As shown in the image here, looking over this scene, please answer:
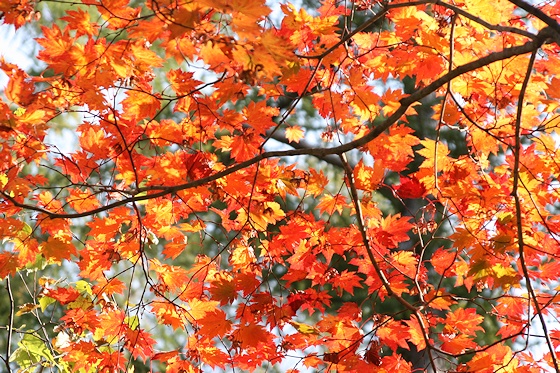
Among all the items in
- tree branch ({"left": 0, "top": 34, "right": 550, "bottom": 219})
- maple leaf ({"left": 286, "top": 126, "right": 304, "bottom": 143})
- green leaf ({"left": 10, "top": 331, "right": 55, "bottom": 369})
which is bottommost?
tree branch ({"left": 0, "top": 34, "right": 550, "bottom": 219})

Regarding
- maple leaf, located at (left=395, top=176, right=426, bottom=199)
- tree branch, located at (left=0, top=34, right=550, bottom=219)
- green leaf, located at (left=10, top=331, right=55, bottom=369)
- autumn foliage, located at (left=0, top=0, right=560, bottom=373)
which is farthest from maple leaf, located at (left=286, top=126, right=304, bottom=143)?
green leaf, located at (left=10, top=331, right=55, bottom=369)

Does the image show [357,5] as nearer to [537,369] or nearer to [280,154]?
[280,154]

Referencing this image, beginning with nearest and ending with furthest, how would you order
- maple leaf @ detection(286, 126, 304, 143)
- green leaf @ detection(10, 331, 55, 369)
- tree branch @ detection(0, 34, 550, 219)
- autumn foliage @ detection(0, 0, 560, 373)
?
tree branch @ detection(0, 34, 550, 219) → autumn foliage @ detection(0, 0, 560, 373) → green leaf @ detection(10, 331, 55, 369) → maple leaf @ detection(286, 126, 304, 143)

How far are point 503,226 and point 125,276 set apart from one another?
3952 mm

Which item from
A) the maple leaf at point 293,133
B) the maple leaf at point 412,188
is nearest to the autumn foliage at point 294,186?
the maple leaf at point 412,188

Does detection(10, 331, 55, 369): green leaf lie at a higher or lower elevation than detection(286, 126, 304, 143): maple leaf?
lower

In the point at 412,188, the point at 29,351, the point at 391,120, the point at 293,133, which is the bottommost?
the point at 391,120

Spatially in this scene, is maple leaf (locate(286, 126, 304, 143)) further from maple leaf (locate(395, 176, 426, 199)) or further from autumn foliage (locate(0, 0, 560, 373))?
maple leaf (locate(395, 176, 426, 199))

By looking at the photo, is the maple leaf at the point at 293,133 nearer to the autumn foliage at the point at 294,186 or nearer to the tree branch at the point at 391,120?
→ the autumn foliage at the point at 294,186

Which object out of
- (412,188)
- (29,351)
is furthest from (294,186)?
(29,351)

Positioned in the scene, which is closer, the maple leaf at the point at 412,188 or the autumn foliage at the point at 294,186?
the autumn foliage at the point at 294,186

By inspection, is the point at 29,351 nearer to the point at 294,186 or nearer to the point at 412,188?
the point at 294,186

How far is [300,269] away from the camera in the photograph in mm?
2582

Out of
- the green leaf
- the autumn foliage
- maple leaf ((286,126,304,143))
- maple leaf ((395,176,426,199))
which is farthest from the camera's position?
maple leaf ((286,126,304,143))
